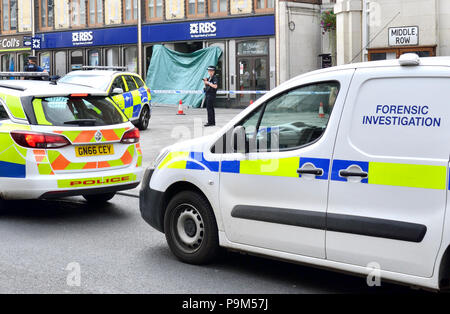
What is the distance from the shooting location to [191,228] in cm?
599

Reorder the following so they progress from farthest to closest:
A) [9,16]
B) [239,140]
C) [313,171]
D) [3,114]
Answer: [9,16] < [3,114] < [239,140] < [313,171]

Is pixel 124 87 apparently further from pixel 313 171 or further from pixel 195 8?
pixel 195 8

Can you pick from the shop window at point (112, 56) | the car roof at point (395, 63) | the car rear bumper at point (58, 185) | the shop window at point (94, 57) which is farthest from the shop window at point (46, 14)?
the car roof at point (395, 63)

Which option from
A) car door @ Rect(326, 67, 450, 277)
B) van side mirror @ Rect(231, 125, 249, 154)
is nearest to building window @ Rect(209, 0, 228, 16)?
van side mirror @ Rect(231, 125, 249, 154)

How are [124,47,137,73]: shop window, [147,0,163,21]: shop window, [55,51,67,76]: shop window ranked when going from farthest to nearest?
[55,51,67,76]: shop window
[124,47,137,73]: shop window
[147,0,163,21]: shop window

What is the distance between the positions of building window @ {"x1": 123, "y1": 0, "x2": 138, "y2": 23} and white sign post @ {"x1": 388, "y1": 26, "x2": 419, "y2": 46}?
17297 mm

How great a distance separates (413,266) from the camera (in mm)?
4453

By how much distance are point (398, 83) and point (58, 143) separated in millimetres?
4182

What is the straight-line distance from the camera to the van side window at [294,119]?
16.6ft

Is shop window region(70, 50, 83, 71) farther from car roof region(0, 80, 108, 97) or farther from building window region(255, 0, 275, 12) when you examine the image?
car roof region(0, 80, 108, 97)

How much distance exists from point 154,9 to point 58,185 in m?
28.3

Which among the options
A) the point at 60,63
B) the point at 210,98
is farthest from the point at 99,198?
the point at 60,63

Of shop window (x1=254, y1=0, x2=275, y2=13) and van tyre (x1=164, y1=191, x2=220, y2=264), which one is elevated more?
shop window (x1=254, y1=0, x2=275, y2=13)

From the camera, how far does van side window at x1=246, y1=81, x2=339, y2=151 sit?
5074 millimetres
